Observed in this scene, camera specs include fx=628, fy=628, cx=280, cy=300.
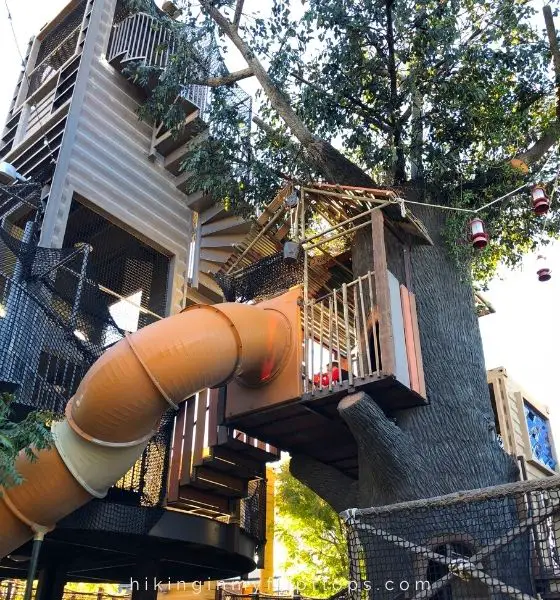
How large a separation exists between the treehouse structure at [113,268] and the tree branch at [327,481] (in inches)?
24.2

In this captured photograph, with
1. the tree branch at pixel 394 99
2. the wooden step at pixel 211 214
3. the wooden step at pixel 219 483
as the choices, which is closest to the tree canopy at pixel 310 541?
the wooden step at pixel 211 214

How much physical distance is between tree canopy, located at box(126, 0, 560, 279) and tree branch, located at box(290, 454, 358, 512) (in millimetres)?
2778

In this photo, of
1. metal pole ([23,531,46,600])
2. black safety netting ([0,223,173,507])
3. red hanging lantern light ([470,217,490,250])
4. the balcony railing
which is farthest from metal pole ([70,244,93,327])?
red hanging lantern light ([470,217,490,250])

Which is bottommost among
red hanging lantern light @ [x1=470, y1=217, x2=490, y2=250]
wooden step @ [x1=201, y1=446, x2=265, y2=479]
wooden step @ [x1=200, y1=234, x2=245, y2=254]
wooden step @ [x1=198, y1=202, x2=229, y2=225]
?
wooden step @ [x1=201, y1=446, x2=265, y2=479]

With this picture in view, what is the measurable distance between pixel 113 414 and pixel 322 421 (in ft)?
6.94

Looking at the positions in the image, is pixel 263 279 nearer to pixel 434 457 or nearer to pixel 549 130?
pixel 434 457

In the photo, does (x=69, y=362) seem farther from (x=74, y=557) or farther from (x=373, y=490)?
(x=373, y=490)

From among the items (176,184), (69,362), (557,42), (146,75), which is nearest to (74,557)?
(69,362)

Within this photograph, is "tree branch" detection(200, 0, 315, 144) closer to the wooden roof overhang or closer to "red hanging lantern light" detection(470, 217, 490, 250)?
the wooden roof overhang

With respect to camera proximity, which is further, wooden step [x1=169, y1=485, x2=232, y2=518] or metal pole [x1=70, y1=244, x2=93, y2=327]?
wooden step [x1=169, y1=485, x2=232, y2=518]

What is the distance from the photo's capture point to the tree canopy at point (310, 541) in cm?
1481

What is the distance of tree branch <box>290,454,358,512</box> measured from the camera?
6.32 metres

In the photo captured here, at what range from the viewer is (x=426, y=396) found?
5.89 m

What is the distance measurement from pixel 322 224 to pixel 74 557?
5564 millimetres
